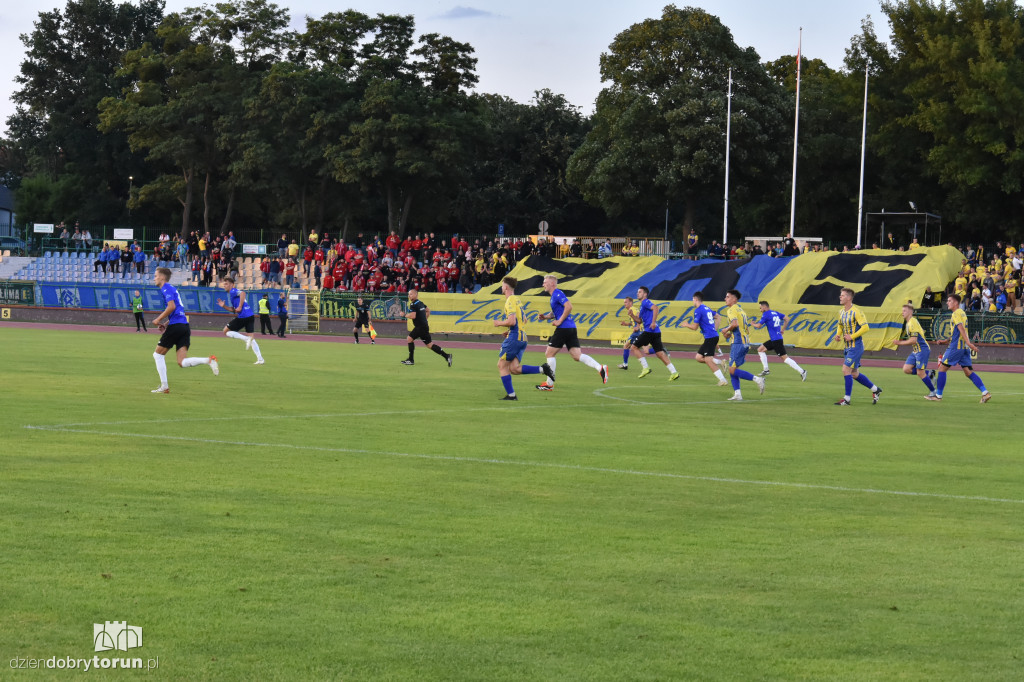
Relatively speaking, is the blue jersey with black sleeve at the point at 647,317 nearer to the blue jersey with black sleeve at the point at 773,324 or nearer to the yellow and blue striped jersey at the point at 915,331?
the blue jersey with black sleeve at the point at 773,324

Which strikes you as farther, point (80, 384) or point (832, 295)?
point (832, 295)

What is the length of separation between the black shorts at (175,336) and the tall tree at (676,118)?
4483cm

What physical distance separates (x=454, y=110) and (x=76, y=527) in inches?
2630

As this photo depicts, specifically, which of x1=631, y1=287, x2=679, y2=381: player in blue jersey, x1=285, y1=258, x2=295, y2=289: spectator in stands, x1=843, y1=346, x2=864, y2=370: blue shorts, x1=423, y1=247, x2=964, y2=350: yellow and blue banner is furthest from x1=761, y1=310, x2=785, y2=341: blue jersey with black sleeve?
x1=285, y1=258, x2=295, y2=289: spectator in stands

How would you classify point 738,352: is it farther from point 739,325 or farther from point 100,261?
point 100,261

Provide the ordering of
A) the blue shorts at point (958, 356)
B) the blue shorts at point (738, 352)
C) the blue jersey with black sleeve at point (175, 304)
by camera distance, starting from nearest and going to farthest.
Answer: the blue jersey with black sleeve at point (175, 304)
the blue shorts at point (738, 352)
the blue shorts at point (958, 356)

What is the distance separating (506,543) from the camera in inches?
349

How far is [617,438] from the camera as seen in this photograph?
1579 cm

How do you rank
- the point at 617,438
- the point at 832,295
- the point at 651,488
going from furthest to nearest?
1. the point at 832,295
2. the point at 617,438
3. the point at 651,488

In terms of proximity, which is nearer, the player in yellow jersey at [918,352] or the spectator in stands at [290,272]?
the player in yellow jersey at [918,352]

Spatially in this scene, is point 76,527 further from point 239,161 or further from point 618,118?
point 239,161

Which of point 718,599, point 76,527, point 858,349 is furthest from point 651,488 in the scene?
point 858,349

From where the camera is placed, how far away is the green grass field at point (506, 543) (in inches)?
247

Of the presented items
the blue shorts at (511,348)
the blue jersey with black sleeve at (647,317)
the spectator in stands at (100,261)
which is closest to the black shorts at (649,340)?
the blue jersey with black sleeve at (647,317)
